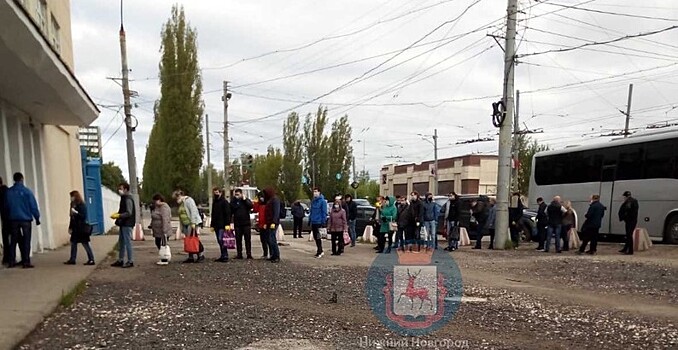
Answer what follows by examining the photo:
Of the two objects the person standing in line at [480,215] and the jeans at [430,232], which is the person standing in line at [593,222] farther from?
the jeans at [430,232]

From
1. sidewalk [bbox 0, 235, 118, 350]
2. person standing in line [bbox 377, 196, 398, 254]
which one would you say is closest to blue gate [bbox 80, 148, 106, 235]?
sidewalk [bbox 0, 235, 118, 350]

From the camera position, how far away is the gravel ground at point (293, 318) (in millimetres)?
5984

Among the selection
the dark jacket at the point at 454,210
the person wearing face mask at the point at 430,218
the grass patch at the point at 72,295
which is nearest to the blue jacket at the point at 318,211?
the person wearing face mask at the point at 430,218

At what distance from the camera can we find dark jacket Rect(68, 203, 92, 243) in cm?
1138

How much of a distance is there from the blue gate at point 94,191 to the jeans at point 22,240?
12243 millimetres

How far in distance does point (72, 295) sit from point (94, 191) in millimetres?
16815

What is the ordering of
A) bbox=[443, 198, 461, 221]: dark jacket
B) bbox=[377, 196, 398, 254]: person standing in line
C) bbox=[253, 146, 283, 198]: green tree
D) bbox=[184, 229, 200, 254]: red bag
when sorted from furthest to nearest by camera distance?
bbox=[253, 146, 283, 198]: green tree < bbox=[443, 198, 461, 221]: dark jacket < bbox=[377, 196, 398, 254]: person standing in line < bbox=[184, 229, 200, 254]: red bag

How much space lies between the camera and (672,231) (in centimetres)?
1703

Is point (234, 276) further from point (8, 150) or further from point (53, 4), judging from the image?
point (53, 4)

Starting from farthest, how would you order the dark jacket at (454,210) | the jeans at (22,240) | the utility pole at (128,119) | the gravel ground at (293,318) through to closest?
the utility pole at (128,119)
the dark jacket at (454,210)
the jeans at (22,240)
the gravel ground at (293,318)

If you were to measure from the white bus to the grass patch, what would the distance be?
16.7 metres

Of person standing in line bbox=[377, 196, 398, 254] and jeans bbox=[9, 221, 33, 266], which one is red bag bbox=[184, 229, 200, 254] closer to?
jeans bbox=[9, 221, 33, 266]

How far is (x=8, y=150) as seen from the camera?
12.4 meters

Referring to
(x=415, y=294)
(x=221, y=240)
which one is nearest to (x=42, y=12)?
(x=221, y=240)
